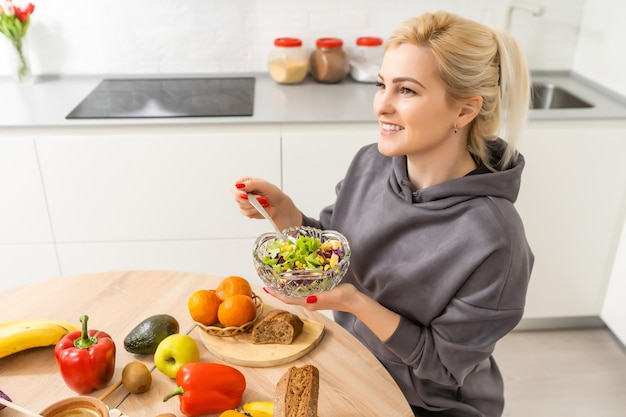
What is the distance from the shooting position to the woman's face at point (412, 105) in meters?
1.23

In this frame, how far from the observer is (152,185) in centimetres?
224

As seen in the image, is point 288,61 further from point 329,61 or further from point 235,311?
point 235,311

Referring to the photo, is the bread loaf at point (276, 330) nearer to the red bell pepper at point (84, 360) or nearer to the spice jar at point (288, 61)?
the red bell pepper at point (84, 360)

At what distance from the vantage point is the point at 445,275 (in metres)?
1.27

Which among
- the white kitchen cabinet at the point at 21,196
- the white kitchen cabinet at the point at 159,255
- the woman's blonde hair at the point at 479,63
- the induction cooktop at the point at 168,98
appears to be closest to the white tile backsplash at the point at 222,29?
the induction cooktop at the point at 168,98

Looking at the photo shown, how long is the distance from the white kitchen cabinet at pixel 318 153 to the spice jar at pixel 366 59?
47cm

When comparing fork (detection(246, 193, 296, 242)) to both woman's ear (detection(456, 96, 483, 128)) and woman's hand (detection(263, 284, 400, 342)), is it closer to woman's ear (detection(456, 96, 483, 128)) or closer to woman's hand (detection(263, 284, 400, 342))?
woman's hand (detection(263, 284, 400, 342))

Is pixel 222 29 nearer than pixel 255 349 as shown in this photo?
No

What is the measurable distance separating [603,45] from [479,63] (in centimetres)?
161

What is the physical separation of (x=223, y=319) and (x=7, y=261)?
1.49m

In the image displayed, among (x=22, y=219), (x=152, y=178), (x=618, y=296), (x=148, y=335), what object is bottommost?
(x=618, y=296)

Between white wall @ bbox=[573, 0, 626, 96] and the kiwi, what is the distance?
2.09m

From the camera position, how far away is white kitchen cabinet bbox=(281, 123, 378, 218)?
2195 mm

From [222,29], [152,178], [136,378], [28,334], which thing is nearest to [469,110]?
[136,378]
